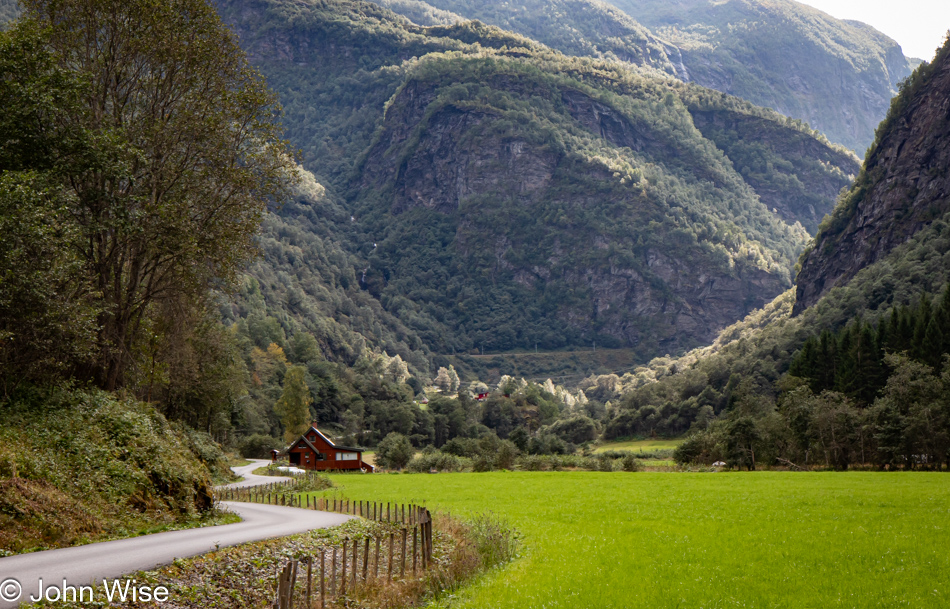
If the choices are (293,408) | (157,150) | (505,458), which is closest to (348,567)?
(157,150)

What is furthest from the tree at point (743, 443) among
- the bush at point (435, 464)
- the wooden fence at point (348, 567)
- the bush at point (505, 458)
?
the wooden fence at point (348, 567)

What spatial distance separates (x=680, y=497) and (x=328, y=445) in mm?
71119

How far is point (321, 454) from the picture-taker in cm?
10356

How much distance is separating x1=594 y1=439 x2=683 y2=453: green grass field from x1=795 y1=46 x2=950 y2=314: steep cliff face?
193ft

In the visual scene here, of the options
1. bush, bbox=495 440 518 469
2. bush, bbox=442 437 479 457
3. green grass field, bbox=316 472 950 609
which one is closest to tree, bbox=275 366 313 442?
bush, bbox=442 437 479 457

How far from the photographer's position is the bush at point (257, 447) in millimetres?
122125

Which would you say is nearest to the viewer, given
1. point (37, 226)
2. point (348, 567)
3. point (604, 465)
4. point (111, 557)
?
point (111, 557)

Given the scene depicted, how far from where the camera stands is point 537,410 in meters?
179

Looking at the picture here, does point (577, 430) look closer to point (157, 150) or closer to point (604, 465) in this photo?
point (604, 465)

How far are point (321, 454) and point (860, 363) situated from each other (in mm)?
74386

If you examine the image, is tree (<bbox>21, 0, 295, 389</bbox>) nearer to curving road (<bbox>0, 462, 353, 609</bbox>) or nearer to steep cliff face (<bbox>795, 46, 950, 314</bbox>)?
curving road (<bbox>0, 462, 353, 609</bbox>)

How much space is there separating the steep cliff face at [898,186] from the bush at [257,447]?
13038 cm

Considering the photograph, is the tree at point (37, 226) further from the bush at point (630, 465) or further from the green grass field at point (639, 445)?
the green grass field at point (639, 445)

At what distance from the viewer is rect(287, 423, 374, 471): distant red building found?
102938 mm
